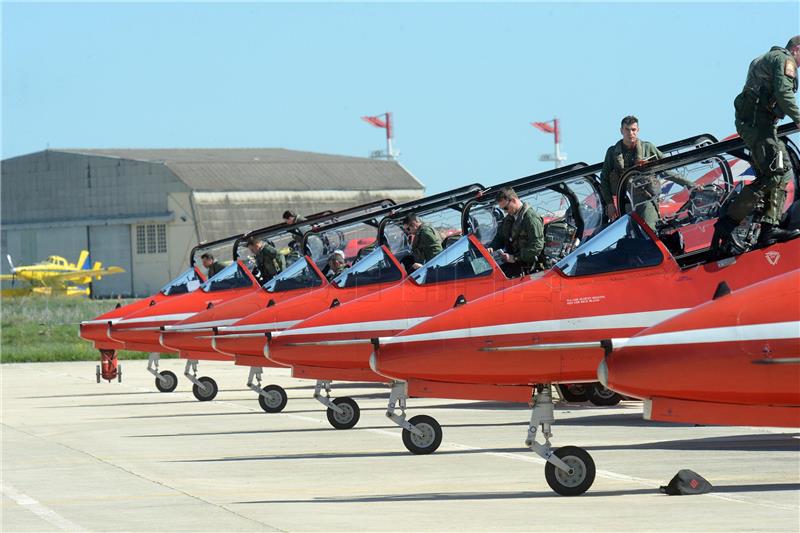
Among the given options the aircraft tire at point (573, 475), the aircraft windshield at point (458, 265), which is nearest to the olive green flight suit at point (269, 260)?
the aircraft windshield at point (458, 265)

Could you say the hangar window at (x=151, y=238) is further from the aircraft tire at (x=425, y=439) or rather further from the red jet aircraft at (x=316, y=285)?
the aircraft tire at (x=425, y=439)

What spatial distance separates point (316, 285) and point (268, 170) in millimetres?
63754

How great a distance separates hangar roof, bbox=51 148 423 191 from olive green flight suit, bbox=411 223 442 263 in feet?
205

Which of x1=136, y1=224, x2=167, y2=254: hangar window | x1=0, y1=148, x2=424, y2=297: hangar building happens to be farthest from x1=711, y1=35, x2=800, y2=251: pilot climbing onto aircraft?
x1=136, y1=224, x2=167, y2=254: hangar window

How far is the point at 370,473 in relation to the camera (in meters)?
13.1

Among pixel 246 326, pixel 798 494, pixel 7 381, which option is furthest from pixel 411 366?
pixel 7 381

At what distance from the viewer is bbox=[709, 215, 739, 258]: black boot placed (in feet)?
41.0

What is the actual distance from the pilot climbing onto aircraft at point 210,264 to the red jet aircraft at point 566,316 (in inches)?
485

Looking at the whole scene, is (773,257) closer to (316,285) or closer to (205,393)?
(316,285)

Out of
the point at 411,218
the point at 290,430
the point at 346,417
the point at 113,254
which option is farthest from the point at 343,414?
the point at 113,254

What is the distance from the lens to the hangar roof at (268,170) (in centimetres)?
8138

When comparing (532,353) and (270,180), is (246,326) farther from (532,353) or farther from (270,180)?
(270,180)

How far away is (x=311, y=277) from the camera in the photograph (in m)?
20.7

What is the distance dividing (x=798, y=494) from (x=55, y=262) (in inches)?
3052
